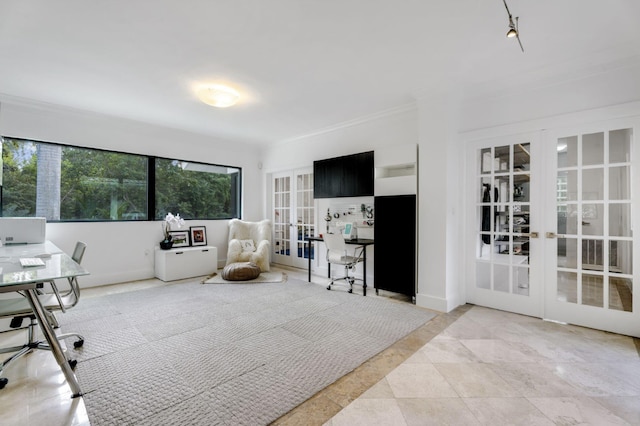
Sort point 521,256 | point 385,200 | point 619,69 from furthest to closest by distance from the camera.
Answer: point 385,200 → point 521,256 → point 619,69

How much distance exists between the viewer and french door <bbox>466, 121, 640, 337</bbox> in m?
2.78

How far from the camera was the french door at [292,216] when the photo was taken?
5.66m

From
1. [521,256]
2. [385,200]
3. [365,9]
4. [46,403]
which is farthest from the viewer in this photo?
[385,200]

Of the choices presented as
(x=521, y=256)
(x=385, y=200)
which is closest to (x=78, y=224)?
(x=385, y=200)

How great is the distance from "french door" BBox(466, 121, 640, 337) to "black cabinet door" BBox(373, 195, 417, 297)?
708 millimetres

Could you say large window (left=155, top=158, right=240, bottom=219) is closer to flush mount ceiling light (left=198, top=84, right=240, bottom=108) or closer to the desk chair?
flush mount ceiling light (left=198, top=84, right=240, bottom=108)

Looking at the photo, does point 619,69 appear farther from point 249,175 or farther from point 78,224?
point 78,224

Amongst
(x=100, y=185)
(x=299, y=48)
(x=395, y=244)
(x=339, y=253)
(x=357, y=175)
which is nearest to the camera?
(x=299, y=48)

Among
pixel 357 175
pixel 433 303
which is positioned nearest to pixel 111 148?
pixel 357 175

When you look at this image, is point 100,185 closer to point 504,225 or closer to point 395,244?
point 395,244

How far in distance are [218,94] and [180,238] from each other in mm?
2941

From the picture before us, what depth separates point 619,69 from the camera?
272 centimetres

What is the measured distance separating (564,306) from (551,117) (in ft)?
6.56

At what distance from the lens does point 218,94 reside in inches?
133
